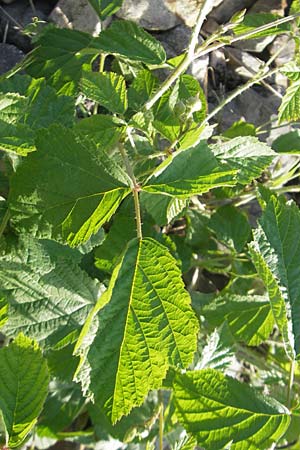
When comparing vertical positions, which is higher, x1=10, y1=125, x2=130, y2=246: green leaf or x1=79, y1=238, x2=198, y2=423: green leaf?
x1=10, y1=125, x2=130, y2=246: green leaf

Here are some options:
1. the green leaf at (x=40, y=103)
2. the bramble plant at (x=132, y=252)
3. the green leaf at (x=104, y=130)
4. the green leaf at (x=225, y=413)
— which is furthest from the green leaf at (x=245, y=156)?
the green leaf at (x=225, y=413)

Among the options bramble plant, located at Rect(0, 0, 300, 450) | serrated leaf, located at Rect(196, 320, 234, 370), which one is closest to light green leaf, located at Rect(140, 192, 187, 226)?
bramble plant, located at Rect(0, 0, 300, 450)

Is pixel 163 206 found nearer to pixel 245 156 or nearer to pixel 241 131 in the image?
pixel 245 156

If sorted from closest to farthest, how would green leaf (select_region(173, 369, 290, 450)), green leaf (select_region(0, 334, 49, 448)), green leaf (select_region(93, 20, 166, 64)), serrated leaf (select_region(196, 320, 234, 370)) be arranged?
green leaf (select_region(0, 334, 49, 448)) < green leaf (select_region(173, 369, 290, 450)) < green leaf (select_region(93, 20, 166, 64)) < serrated leaf (select_region(196, 320, 234, 370))

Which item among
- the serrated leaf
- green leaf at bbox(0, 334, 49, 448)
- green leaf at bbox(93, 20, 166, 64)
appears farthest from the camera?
the serrated leaf

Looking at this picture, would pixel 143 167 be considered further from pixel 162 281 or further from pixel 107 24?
pixel 107 24

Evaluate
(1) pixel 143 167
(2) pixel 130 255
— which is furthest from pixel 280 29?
(2) pixel 130 255

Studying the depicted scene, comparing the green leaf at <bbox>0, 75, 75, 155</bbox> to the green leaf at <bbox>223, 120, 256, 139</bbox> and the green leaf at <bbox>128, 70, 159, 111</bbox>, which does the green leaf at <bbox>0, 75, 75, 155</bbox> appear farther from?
the green leaf at <bbox>223, 120, 256, 139</bbox>

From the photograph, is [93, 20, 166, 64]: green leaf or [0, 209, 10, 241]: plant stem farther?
[93, 20, 166, 64]: green leaf
